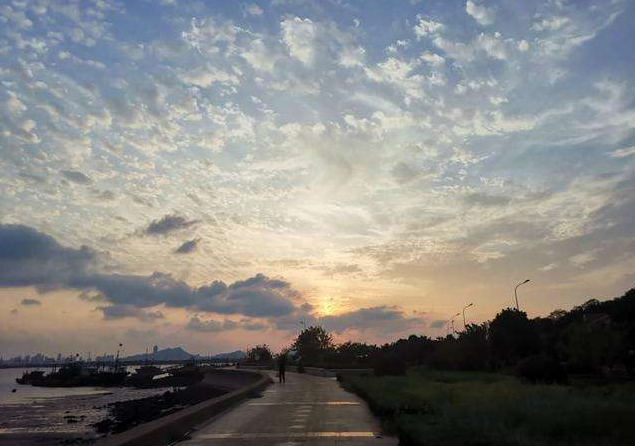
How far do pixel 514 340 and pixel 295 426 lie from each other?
205 ft

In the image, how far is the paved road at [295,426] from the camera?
12.2 metres

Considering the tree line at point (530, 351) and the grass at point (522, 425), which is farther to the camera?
the tree line at point (530, 351)

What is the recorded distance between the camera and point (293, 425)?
1484cm

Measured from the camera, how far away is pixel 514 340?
228 feet

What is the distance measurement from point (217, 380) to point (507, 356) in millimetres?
41762

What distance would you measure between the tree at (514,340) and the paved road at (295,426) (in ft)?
180

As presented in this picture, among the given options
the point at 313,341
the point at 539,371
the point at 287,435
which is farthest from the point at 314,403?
the point at 313,341

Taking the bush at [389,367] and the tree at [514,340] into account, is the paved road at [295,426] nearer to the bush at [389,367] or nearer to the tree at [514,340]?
the bush at [389,367]

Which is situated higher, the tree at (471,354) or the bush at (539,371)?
the tree at (471,354)

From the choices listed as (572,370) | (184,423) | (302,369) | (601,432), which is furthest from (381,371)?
(601,432)

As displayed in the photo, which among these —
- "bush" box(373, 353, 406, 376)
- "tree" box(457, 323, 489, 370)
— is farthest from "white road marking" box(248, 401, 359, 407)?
"tree" box(457, 323, 489, 370)

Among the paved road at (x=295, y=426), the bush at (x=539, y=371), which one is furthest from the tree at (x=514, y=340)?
the paved road at (x=295, y=426)

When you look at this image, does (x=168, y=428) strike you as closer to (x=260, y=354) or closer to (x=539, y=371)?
(x=539, y=371)

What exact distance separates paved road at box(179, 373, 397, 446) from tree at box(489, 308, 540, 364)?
180 ft
